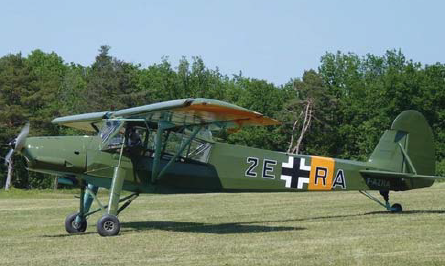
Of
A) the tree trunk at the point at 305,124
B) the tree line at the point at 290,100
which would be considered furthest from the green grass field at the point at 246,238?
the tree trunk at the point at 305,124

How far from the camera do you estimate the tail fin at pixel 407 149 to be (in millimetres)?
A: 17656

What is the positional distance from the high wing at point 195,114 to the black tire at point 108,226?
2004 millimetres

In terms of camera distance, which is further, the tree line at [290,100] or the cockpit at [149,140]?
the tree line at [290,100]

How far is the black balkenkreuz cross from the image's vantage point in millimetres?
16594

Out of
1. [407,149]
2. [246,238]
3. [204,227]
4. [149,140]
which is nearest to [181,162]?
[149,140]

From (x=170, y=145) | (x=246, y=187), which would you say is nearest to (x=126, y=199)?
(x=170, y=145)

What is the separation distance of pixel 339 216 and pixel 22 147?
23.8ft

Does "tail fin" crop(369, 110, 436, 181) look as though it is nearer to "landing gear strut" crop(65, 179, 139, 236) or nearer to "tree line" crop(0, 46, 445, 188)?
"landing gear strut" crop(65, 179, 139, 236)

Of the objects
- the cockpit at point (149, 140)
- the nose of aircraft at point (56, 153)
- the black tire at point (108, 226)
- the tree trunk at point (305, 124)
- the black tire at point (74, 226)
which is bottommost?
the black tire at point (74, 226)

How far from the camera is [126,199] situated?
16.0 m

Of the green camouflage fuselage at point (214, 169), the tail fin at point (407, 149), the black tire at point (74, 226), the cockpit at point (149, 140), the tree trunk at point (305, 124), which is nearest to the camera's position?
the green camouflage fuselage at point (214, 169)

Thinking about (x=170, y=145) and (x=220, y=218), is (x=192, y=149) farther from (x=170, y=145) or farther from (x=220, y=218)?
(x=220, y=218)

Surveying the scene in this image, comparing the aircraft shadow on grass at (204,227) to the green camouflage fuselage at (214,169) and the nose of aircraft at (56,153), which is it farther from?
the nose of aircraft at (56,153)

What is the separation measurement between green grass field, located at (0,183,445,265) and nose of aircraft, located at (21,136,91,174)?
4.31 ft
